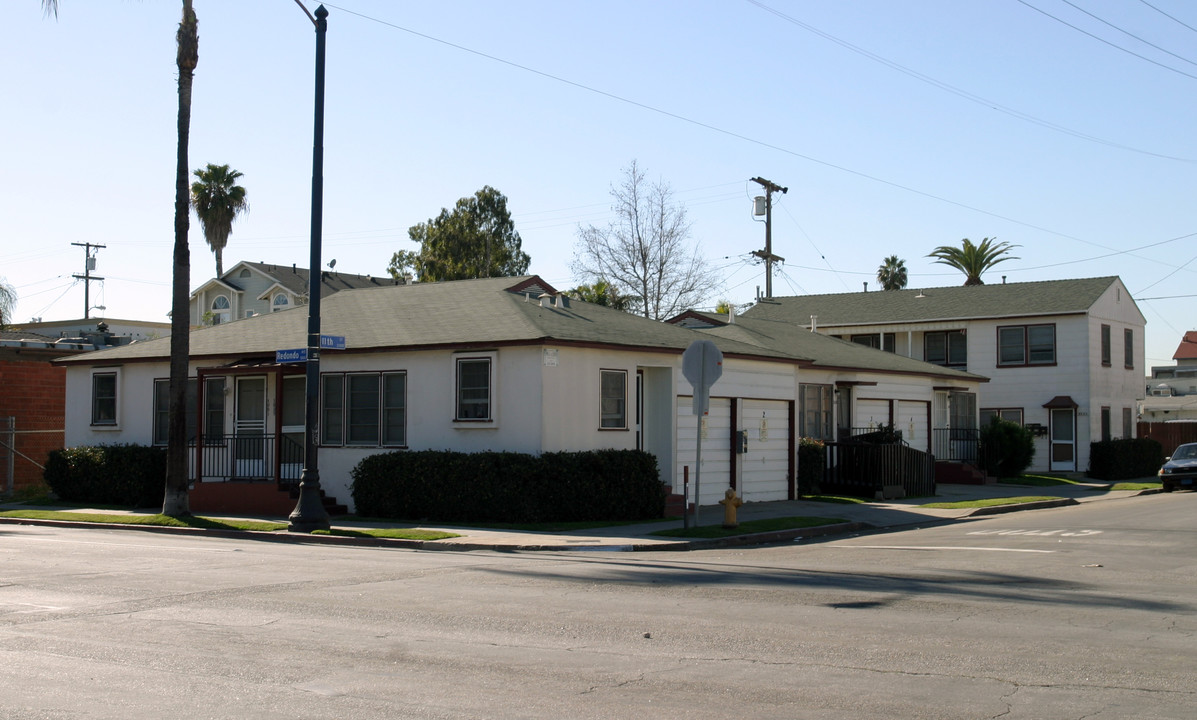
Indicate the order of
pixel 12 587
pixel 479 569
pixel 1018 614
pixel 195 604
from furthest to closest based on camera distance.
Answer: pixel 479 569, pixel 12 587, pixel 195 604, pixel 1018 614

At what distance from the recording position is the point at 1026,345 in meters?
41.4

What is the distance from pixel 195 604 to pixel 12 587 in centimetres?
258

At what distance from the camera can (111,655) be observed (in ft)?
27.8

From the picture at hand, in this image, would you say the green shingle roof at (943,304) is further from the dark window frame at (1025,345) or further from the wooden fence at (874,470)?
the wooden fence at (874,470)

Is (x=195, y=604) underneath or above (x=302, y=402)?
underneath

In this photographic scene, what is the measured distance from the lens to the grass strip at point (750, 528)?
715 inches

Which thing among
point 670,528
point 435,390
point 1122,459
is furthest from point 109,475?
point 1122,459

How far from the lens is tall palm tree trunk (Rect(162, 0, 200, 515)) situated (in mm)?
21484

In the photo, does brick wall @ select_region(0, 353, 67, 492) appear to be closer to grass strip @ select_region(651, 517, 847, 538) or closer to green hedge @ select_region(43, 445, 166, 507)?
green hedge @ select_region(43, 445, 166, 507)

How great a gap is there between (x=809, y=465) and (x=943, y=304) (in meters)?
19.1

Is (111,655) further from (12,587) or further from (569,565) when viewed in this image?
(569,565)

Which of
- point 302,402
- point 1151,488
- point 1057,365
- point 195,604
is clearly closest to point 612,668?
point 195,604

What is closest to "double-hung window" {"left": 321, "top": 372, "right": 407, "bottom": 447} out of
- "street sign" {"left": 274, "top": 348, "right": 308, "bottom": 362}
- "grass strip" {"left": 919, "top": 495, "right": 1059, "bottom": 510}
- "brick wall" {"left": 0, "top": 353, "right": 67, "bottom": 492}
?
"street sign" {"left": 274, "top": 348, "right": 308, "bottom": 362}

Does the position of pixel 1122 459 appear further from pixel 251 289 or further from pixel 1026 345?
pixel 251 289
